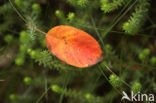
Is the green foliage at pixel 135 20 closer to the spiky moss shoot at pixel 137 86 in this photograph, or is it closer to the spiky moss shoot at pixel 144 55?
the spiky moss shoot at pixel 144 55

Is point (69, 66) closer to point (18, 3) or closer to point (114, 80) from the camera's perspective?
point (114, 80)

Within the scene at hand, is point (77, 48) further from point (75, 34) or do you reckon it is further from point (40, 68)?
point (40, 68)

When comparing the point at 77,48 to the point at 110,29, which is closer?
the point at 77,48

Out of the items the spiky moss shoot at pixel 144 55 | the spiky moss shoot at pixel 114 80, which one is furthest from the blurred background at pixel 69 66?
the spiky moss shoot at pixel 114 80

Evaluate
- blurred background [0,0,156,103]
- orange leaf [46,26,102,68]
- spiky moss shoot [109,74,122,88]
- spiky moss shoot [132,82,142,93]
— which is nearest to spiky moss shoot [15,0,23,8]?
blurred background [0,0,156,103]

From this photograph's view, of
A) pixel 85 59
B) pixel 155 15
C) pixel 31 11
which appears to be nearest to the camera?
pixel 85 59

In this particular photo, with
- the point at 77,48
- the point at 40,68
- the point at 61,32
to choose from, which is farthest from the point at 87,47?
the point at 40,68

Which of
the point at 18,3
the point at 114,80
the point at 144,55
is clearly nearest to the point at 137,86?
the point at 114,80

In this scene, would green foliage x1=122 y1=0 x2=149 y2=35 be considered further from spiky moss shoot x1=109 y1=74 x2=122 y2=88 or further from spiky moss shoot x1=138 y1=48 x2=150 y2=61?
spiky moss shoot x1=109 y1=74 x2=122 y2=88

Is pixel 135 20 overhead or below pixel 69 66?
overhead
